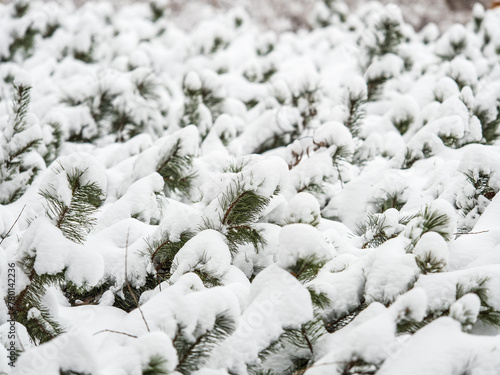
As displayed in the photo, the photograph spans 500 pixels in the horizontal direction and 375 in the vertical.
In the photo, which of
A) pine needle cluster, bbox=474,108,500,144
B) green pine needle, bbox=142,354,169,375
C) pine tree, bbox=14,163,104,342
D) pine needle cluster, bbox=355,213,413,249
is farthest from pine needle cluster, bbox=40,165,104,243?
pine needle cluster, bbox=474,108,500,144

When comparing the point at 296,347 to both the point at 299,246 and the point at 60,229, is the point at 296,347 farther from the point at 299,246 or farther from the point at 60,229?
the point at 60,229

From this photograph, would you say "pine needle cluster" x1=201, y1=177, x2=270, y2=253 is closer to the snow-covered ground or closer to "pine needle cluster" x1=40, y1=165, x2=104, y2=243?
→ the snow-covered ground

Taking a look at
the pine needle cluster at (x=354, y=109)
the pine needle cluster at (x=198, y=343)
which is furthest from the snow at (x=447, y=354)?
the pine needle cluster at (x=354, y=109)

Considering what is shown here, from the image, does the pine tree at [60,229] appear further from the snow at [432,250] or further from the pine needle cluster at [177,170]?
the snow at [432,250]

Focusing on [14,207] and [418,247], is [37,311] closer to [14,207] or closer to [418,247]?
[14,207]

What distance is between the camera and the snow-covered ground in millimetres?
1095

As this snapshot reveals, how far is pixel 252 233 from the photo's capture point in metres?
1.49

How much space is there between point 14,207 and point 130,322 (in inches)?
43.4

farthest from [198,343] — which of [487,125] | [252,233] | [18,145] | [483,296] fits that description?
[487,125]

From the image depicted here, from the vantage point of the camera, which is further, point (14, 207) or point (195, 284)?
point (14, 207)

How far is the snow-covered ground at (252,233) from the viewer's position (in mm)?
1095

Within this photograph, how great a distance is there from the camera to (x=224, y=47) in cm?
450

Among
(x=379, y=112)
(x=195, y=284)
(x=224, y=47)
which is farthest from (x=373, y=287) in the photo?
(x=224, y=47)

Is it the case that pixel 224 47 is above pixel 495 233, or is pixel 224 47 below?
above
